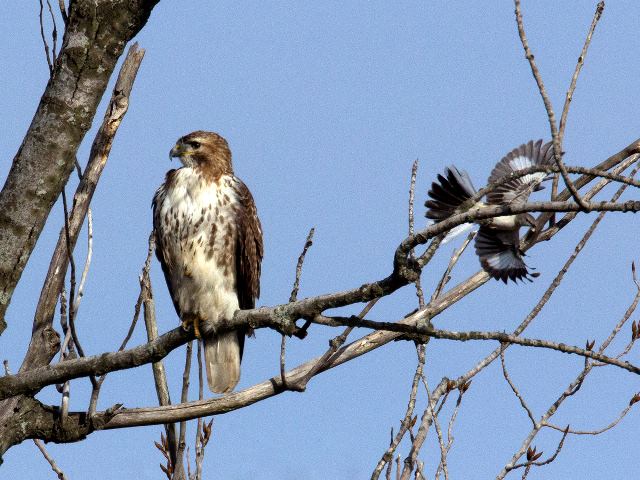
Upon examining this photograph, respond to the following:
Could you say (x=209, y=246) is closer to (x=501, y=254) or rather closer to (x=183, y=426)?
(x=183, y=426)

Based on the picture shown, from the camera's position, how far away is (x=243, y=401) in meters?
3.91

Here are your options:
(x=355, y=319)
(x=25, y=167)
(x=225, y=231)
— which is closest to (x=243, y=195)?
(x=225, y=231)

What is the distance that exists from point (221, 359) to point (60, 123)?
6.89 feet

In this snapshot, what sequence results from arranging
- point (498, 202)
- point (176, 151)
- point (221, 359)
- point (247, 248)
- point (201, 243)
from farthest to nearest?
1. point (176, 151)
2. point (221, 359)
3. point (247, 248)
4. point (201, 243)
5. point (498, 202)

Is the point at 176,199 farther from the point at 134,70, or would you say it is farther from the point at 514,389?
the point at 514,389

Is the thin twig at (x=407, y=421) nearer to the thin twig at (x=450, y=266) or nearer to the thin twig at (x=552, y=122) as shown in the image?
the thin twig at (x=450, y=266)

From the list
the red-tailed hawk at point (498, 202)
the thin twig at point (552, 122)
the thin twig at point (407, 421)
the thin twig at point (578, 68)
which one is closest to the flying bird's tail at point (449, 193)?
the red-tailed hawk at point (498, 202)

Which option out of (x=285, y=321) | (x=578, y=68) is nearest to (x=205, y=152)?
(x=285, y=321)

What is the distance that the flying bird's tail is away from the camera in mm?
4164

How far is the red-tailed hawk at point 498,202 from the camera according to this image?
164 inches

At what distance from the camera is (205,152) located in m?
5.12

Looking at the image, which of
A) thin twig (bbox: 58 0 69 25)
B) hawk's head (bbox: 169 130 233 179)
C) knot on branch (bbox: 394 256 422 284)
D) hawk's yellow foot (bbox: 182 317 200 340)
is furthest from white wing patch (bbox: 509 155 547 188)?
thin twig (bbox: 58 0 69 25)

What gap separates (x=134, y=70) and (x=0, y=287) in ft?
4.60

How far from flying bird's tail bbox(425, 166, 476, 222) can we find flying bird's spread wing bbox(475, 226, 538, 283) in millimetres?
265
